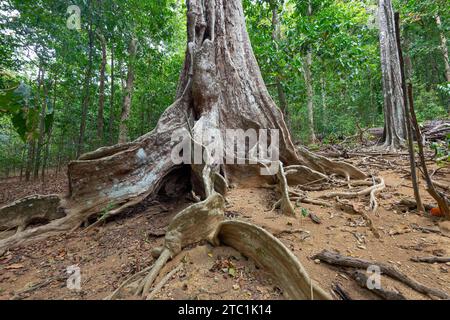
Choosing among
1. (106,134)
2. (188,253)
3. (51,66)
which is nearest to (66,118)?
(106,134)

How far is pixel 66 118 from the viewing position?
9.99 metres

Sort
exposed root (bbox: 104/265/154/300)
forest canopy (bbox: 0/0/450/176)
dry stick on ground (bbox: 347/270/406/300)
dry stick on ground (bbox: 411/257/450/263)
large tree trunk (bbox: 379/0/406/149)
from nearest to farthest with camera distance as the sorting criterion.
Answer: dry stick on ground (bbox: 347/270/406/300) → exposed root (bbox: 104/265/154/300) → dry stick on ground (bbox: 411/257/450/263) → forest canopy (bbox: 0/0/450/176) → large tree trunk (bbox: 379/0/406/149)

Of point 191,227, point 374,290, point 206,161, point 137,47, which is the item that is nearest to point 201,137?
point 206,161

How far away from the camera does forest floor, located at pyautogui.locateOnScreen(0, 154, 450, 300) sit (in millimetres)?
1480

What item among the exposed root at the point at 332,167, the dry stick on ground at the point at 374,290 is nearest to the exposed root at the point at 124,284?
the dry stick on ground at the point at 374,290

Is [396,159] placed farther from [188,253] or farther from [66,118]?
[66,118]

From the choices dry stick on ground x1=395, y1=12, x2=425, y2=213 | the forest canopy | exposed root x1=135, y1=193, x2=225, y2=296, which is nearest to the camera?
exposed root x1=135, y1=193, x2=225, y2=296

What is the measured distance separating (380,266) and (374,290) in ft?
0.76

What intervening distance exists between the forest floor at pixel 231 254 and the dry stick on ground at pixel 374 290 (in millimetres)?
35

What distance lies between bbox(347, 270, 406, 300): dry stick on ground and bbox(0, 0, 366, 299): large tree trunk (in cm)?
41

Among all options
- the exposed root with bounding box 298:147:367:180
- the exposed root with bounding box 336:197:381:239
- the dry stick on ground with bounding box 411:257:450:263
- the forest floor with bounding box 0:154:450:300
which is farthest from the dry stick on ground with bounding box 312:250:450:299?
the exposed root with bounding box 298:147:367:180

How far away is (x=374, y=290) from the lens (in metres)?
1.33

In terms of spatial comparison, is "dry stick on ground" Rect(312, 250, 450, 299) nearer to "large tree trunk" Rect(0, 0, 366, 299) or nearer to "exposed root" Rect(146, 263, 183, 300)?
"large tree trunk" Rect(0, 0, 366, 299)

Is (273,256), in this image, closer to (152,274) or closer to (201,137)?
(152,274)
